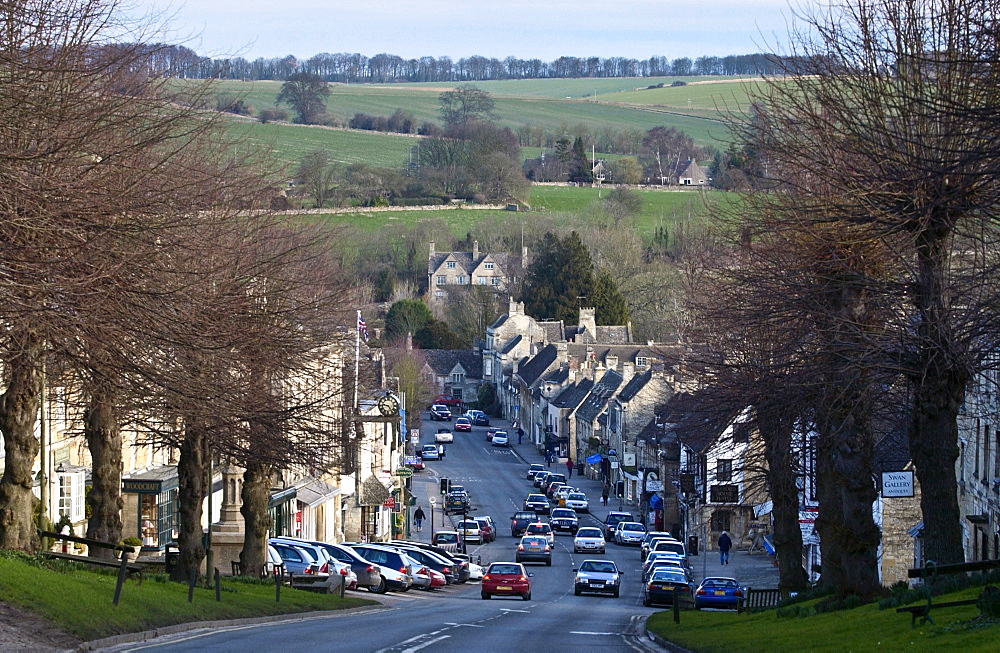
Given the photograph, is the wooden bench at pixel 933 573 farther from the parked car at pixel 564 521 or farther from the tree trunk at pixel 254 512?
the parked car at pixel 564 521

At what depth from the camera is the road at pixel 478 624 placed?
782 inches

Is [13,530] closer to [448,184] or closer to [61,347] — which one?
[61,347]

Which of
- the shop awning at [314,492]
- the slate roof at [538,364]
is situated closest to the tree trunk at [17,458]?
the shop awning at [314,492]

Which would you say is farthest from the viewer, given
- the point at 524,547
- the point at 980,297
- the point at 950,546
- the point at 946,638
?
the point at 524,547

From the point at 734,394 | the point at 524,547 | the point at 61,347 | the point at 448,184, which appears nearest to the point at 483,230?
the point at 448,184

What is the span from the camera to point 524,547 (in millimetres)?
54062

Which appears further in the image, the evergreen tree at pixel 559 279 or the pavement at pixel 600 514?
the evergreen tree at pixel 559 279

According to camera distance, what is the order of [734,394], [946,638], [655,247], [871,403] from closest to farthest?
[946,638]
[871,403]
[734,394]
[655,247]

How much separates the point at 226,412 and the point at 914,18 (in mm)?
13740

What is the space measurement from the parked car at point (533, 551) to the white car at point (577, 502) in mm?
19221

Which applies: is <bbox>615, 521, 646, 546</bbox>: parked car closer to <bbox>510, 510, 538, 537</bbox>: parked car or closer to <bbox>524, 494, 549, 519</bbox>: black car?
<bbox>510, 510, 538, 537</bbox>: parked car

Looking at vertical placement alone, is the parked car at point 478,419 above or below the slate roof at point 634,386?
below

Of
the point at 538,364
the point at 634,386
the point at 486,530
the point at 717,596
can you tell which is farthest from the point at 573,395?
the point at 717,596

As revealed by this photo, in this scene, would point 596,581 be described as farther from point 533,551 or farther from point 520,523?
point 520,523
